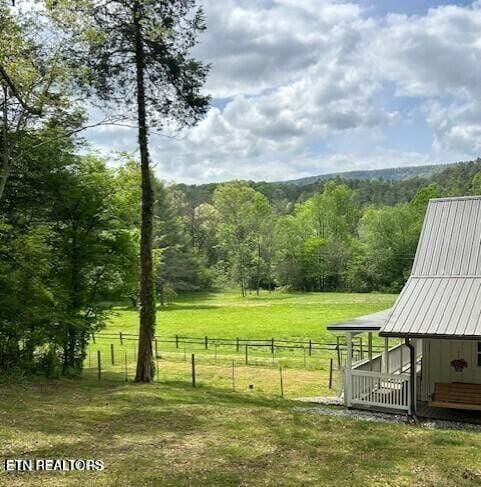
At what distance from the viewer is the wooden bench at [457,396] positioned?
43.3ft

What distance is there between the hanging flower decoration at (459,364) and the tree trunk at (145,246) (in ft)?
27.8

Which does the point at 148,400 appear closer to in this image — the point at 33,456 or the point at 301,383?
the point at 33,456

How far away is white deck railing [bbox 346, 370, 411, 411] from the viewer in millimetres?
13812

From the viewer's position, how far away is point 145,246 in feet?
55.3

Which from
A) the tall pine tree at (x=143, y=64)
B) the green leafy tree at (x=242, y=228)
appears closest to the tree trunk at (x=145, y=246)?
the tall pine tree at (x=143, y=64)

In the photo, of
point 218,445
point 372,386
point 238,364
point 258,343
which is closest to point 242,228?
point 258,343

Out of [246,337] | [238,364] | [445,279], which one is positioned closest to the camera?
[445,279]

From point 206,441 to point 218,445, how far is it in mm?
337

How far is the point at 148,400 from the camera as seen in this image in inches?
523

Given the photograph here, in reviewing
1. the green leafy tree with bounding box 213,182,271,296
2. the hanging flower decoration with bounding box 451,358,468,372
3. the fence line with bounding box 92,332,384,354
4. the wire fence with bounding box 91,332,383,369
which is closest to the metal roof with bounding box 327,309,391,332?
the hanging flower decoration with bounding box 451,358,468,372

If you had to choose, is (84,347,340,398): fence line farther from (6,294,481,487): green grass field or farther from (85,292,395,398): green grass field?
(6,294,481,487): green grass field

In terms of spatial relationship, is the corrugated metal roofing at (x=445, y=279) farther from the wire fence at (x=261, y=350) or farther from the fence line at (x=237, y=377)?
the wire fence at (x=261, y=350)

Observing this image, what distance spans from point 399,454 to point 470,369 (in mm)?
6221

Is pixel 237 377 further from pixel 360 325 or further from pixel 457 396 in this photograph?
pixel 457 396
